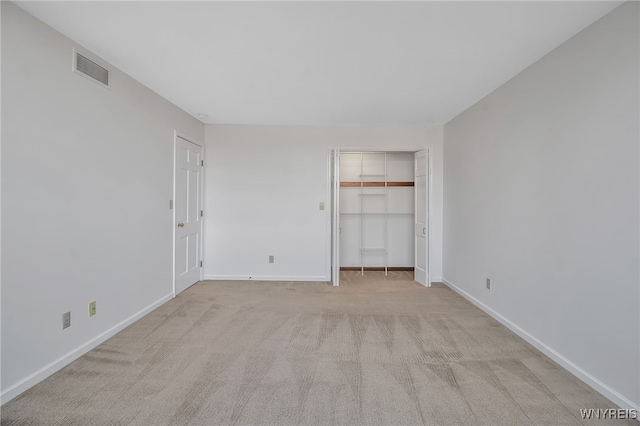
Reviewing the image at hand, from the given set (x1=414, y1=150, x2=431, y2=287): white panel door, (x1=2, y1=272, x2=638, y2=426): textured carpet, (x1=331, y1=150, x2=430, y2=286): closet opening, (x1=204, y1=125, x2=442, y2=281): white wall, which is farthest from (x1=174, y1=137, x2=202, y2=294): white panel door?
(x1=414, y1=150, x2=431, y2=287): white panel door

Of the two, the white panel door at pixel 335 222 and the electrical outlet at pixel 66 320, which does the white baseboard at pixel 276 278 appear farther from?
the electrical outlet at pixel 66 320

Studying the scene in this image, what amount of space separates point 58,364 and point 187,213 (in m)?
2.32

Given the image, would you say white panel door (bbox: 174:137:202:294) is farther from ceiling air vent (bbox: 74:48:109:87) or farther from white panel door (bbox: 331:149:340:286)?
white panel door (bbox: 331:149:340:286)

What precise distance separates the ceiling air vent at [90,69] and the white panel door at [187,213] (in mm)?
1287

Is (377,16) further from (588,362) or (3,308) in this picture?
(3,308)

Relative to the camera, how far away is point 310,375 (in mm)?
2178

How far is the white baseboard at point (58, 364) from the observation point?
1.87 m

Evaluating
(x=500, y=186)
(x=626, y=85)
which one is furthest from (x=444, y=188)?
(x=626, y=85)

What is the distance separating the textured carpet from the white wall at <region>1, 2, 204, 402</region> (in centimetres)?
27

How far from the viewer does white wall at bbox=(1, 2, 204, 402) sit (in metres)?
1.90

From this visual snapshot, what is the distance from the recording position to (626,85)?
72.0 inches

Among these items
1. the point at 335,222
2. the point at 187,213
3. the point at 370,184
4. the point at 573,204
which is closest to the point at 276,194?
the point at 335,222

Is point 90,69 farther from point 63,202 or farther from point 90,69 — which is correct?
point 63,202

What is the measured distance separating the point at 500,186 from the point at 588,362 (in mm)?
1675
